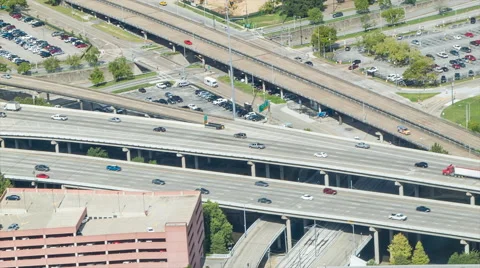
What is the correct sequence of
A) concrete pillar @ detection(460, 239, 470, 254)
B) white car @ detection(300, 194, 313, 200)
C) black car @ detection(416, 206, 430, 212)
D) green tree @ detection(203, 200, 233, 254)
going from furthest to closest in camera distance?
white car @ detection(300, 194, 313, 200)
green tree @ detection(203, 200, 233, 254)
black car @ detection(416, 206, 430, 212)
concrete pillar @ detection(460, 239, 470, 254)

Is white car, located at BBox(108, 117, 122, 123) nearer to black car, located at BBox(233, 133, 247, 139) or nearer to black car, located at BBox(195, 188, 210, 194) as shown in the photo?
black car, located at BBox(233, 133, 247, 139)

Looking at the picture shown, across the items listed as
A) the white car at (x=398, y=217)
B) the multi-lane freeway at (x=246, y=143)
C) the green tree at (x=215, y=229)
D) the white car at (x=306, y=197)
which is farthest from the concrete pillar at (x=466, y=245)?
the green tree at (x=215, y=229)

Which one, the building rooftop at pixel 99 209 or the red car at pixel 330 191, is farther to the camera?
the red car at pixel 330 191

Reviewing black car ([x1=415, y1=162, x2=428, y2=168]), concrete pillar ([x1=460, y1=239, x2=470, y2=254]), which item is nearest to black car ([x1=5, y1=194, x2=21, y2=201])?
black car ([x1=415, y1=162, x2=428, y2=168])

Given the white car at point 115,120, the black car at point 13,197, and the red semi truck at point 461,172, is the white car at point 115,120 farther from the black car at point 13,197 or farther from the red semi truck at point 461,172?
the red semi truck at point 461,172

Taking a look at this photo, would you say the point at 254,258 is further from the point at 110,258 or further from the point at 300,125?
the point at 300,125
